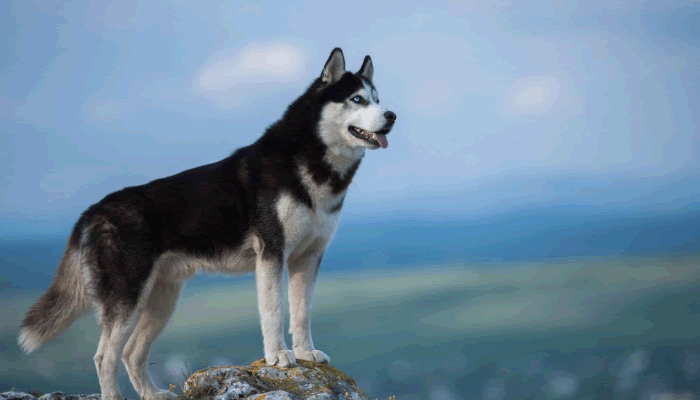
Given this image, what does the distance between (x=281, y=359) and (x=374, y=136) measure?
8.96 ft

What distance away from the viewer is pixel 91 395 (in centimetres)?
966

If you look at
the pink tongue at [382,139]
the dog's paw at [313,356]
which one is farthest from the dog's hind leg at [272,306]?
the pink tongue at [382,139]

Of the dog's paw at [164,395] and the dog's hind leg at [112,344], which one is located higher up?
the dog's hind leg at [112,344]

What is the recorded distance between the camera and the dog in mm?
8938

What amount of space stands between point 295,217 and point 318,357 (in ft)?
5.56

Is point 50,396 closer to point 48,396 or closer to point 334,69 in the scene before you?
point 48,396

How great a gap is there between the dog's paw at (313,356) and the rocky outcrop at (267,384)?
20 cm

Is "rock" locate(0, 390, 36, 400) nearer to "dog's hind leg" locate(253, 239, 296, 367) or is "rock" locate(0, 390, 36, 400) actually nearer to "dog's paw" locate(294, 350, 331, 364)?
"dog's hind leg" locate(253, 239, 296, 367)

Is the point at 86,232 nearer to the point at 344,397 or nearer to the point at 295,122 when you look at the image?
the point at 295,122

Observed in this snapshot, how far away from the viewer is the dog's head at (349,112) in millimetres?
8984

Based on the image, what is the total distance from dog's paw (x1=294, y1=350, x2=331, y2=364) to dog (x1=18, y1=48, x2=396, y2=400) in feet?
0.04

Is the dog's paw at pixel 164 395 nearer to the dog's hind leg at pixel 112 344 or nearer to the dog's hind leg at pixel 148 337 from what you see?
the dog's hind leg at pixel 148 337

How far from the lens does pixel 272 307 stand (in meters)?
8.64

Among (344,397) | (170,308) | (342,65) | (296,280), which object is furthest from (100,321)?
(342,65)
